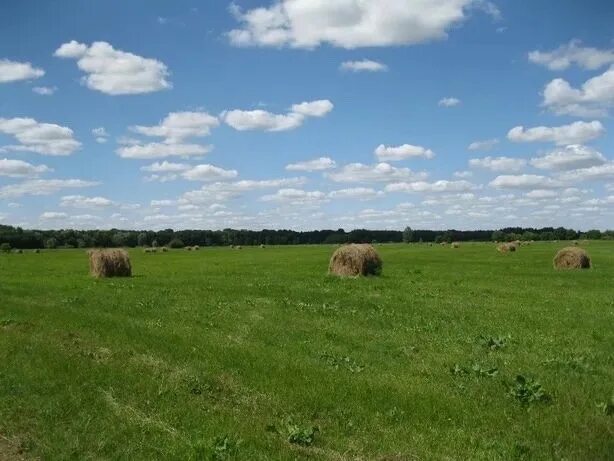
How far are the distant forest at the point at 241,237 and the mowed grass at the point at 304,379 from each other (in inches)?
3607

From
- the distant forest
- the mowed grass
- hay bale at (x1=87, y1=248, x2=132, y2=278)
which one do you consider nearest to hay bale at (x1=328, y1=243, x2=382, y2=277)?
hay bale at (x1=87, y1=248, x2=132, y2=278)

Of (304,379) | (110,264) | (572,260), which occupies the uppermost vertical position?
(110,264)

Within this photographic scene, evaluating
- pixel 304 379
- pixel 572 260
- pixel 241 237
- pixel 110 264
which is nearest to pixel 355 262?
pixel 110 264

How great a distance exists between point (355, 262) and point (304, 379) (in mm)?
21926

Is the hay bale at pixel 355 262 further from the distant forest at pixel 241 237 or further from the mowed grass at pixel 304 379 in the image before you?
the distant forest at pixel 241 237

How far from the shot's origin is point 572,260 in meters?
41.1

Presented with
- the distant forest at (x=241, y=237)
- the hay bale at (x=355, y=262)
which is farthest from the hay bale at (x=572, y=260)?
the distant forest at (x=241, y=237)

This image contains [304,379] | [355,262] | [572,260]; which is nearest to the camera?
[304,379]

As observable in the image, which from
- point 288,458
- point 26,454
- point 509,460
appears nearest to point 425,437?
point 509,460

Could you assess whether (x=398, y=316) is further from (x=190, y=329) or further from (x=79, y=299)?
(x=79, y=299)

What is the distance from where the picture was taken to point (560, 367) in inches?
488

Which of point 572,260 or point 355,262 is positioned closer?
point 355,262

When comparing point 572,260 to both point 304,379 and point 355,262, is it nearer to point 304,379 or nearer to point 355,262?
point 355,262

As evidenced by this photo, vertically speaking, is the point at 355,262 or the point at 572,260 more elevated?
the point at 355,262
